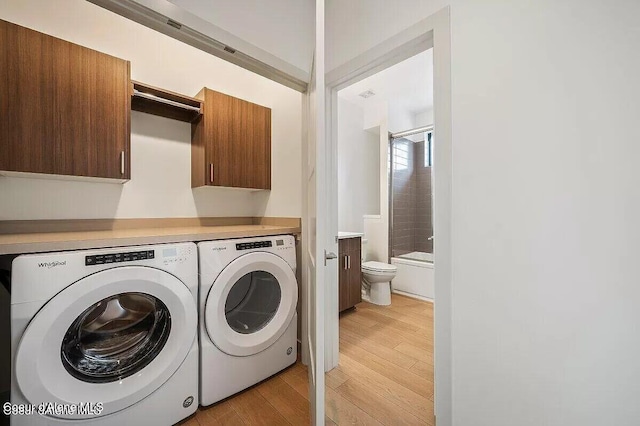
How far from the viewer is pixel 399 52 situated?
130 centimetres

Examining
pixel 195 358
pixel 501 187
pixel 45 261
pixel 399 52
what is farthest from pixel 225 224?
pixel 501 187

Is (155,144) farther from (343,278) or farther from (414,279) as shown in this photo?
(414,279)

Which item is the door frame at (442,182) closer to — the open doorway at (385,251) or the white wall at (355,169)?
the open doorway at (385,251)

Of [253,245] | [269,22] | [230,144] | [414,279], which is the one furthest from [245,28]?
[414,279]

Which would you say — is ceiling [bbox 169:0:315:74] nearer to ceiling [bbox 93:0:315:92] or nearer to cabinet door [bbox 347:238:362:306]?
ceiling [bbox 93:0:315:92]

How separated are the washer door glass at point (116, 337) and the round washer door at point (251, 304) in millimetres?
258

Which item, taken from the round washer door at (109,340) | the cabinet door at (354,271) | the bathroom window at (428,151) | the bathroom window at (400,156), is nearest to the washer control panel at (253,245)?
the round washer door at (109,340)

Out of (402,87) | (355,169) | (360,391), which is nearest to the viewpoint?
(360,391)

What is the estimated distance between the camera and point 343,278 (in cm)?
245

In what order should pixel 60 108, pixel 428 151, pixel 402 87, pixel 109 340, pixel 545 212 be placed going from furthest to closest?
pixel 428 151, pixel 402 87, pixel 60 108, pixel 109 340, pixel 545 212

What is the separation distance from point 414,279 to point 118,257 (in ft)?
9.84

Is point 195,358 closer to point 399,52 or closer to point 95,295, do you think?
point 95,295

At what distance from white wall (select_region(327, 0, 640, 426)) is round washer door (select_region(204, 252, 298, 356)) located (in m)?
1.03

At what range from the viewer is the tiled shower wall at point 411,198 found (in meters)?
3.54
